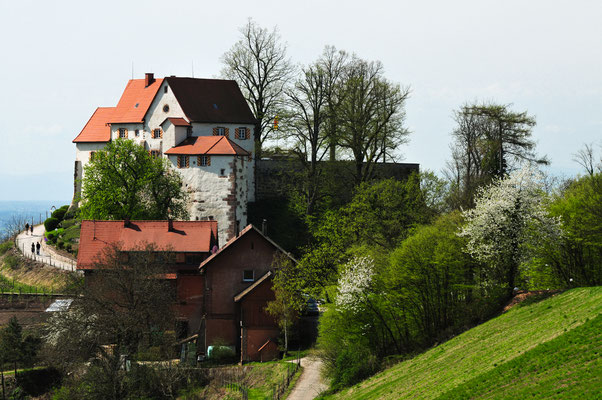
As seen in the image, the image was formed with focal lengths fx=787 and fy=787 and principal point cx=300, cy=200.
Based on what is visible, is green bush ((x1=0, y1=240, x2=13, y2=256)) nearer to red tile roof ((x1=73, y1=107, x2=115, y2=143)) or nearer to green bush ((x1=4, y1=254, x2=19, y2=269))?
green bush ((x1=4, y1=254, x2=19, y2=269))

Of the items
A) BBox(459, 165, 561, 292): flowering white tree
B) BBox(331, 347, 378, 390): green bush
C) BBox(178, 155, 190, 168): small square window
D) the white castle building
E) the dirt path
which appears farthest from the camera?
BBox(178, 155, 190, 168): small square window

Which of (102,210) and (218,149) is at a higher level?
(218,149)

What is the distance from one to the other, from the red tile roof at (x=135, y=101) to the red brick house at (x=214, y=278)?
1994cm

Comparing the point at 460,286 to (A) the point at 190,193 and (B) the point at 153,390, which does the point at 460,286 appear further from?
(A) the point at 190,193

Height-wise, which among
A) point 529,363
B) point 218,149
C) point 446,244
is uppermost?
point 218,149

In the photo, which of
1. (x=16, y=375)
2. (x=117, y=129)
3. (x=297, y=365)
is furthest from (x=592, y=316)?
(x=117, y=129)

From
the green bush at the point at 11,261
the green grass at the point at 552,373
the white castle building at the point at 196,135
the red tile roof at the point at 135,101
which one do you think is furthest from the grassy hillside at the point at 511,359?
the red tile roof at the point at 135,101

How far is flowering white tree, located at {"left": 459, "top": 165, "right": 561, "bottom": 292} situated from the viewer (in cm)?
3509

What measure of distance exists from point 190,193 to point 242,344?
1970cm

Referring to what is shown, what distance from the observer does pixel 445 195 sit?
191 feet

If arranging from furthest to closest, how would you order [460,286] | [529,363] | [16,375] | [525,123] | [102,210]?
[525,123] → [102,210] → [16,375] → [460,286] → [529,363]

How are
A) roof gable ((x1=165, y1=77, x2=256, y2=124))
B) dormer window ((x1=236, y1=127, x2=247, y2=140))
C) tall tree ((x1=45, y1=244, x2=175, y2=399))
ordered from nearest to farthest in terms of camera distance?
tall tree ((x1=45, y1=244, x2=175, y2=399)), roof gable ((x1=165, y1=77, x2=256, y2=124)), dormer window ((x1=236, y1=127, x2=247, y2=140))

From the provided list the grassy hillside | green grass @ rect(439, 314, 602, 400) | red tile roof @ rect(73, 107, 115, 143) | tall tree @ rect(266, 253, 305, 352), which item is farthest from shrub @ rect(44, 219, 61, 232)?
green grass @ rect(439, 314, 602, 400)

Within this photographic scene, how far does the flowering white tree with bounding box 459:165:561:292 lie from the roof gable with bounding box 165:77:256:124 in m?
34.1
